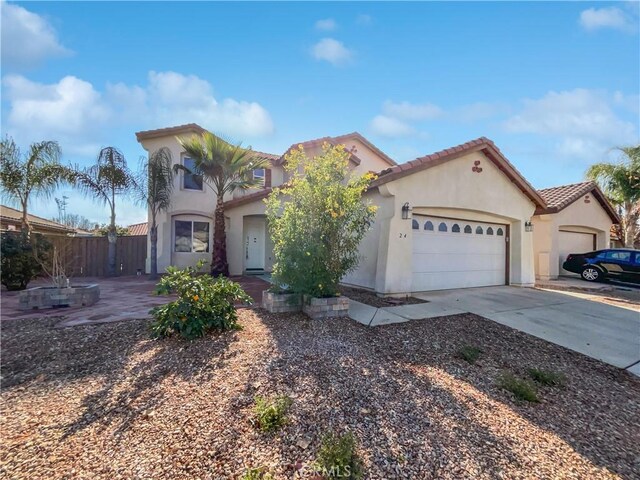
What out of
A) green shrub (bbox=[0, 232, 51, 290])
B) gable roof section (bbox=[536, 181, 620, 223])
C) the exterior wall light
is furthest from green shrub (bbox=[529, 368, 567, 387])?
green shrub (bbox=[0, 232, 51, 290])

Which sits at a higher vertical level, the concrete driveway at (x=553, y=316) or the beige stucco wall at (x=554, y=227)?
the beige stucco wall at (x=554, y=227)

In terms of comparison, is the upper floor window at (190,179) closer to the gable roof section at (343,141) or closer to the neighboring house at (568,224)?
the gable roof section at (343,141)

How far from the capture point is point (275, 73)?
30.9ft

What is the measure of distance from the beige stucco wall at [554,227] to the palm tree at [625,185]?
2920mm

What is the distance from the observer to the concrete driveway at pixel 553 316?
5.73m

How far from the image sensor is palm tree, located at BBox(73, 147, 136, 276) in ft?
41.4

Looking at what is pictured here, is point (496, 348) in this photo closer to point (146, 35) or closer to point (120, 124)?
point (146, 35)

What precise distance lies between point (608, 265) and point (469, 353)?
45.5ft

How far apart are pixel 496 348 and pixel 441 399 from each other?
2419 millimetres

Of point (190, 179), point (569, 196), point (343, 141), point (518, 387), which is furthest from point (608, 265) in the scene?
point (190, 179)

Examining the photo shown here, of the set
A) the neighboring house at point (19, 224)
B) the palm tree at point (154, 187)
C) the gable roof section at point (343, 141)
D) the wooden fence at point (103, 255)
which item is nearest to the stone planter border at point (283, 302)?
the palm tree at point (154, 187)

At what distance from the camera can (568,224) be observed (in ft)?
49.4

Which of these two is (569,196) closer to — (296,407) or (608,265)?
(608,265)

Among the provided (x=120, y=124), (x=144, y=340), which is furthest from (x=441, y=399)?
(x=120, y=124)
